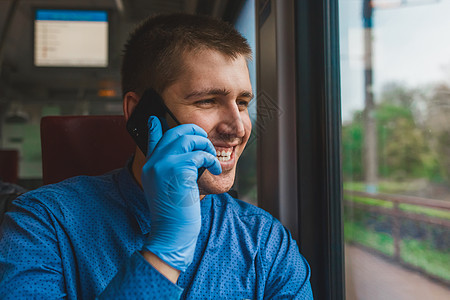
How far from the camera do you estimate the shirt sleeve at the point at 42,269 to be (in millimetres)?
712

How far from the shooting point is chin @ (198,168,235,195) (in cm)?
102

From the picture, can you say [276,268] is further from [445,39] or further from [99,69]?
[99,69]

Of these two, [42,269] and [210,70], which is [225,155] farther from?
[42,269]

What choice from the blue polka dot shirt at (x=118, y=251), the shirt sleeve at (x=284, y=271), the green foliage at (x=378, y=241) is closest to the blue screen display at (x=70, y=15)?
the blue polka dot shirt at (x=118, y=251)

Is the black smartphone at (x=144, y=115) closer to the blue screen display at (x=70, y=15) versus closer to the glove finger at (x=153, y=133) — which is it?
the glove finger at (x=153, y=133)

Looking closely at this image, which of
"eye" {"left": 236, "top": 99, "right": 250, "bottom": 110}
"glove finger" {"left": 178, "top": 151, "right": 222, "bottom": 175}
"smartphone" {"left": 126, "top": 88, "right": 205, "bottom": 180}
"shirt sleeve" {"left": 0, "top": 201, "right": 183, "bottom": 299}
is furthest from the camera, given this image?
"eye" {"left": 236, "top": 99, "right": 250, "bottom": 110}

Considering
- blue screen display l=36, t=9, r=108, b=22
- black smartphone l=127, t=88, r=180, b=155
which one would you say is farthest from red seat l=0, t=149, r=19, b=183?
black smartphone l=127, t=88, r=180, b=155

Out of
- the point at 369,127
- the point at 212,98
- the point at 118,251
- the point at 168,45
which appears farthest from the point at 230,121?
the point at 369,127

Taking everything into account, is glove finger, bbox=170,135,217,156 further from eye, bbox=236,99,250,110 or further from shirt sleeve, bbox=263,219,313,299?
shirt sleeve, bbox=263,219,313,299

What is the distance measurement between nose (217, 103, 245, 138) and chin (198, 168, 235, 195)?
140 millimetres

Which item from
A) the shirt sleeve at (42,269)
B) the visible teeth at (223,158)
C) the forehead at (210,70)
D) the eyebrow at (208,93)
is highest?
the forehead at (210,70)

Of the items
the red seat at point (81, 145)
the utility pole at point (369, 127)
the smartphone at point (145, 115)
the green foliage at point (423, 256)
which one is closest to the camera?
the smartphone at point (145, 115)

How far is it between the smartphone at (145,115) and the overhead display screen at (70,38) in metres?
2.50

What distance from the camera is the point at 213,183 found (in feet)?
3.37
